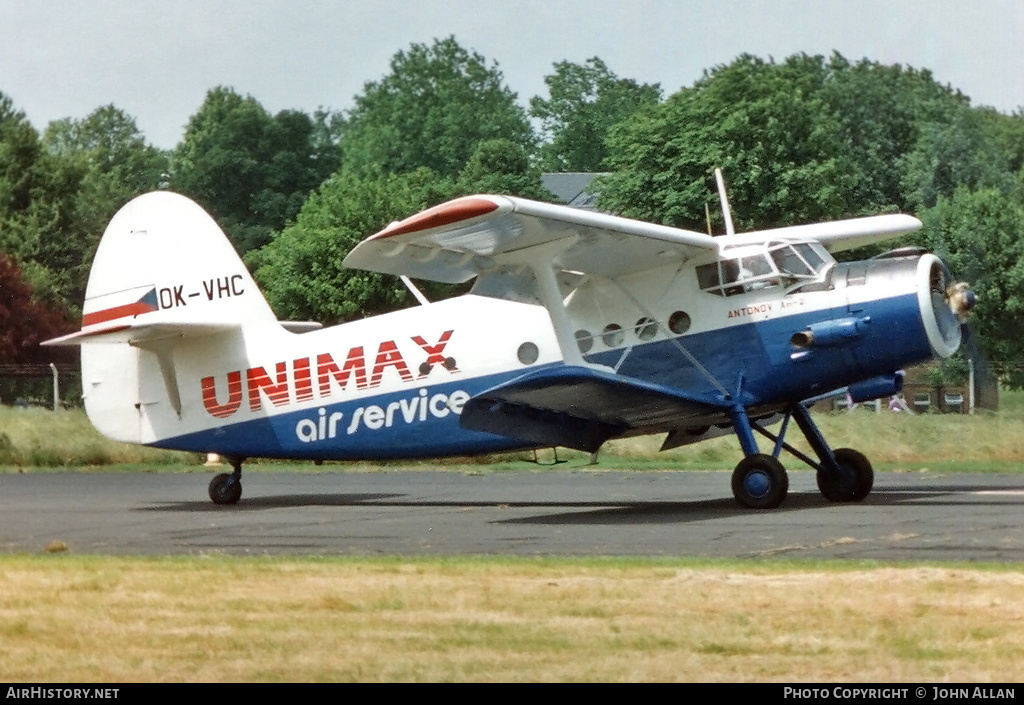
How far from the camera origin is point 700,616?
26.9 ft

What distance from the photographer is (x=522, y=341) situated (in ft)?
55.5

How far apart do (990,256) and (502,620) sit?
50.7 metres

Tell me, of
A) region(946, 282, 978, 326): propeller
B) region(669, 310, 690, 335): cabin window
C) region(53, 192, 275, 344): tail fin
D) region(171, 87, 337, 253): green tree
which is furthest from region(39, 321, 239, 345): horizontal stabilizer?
region(171, 87, 337, 253): green tree

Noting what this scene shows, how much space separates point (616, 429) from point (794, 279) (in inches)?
96.1

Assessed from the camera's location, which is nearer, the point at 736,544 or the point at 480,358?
the point at 736,544

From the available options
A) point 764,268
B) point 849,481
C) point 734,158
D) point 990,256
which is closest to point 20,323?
point 734,158

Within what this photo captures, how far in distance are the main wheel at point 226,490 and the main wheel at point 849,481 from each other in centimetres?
706

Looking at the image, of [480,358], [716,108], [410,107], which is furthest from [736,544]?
[410,107]

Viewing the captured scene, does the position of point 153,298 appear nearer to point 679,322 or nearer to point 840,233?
point 679,322

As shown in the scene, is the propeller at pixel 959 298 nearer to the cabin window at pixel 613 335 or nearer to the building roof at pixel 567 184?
the cabin window at pixel 613 335

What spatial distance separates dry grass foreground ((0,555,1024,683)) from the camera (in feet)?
22.7

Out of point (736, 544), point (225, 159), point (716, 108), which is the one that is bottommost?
point (736, 544)

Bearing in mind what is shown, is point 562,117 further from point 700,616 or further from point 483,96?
point 700,616

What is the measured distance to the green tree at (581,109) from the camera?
3442 inches
